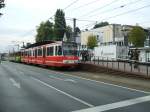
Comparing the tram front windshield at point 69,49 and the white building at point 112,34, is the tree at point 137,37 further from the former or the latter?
the tram front windshield at point 69,49

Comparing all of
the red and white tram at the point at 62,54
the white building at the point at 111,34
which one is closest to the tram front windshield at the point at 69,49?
the red and white tram at the point at 62,54

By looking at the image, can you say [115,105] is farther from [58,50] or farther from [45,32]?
[45,32]

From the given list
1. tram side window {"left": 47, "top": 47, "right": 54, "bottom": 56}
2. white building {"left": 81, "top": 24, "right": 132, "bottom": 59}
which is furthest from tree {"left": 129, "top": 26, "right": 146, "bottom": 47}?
tram side window {"left": 47, "top": 47, "right": 54, "bottom": 56}

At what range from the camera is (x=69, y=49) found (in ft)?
135

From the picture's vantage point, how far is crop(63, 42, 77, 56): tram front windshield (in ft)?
133

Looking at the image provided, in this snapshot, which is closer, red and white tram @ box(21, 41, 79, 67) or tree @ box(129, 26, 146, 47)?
red and white tram @ box(21, 41, 79, 67)

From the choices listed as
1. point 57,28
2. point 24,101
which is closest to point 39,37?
point 57,28

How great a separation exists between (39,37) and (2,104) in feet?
352

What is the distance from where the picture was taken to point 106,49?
60188 mm

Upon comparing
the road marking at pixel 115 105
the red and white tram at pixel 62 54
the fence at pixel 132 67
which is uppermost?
the red and white tram at pixel 62 54

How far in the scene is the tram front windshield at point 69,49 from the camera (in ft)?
133

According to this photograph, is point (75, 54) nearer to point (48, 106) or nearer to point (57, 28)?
point (48, 106)

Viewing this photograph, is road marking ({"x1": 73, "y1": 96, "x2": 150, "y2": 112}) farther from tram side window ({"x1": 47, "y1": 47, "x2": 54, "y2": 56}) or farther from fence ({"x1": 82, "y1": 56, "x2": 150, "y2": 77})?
tram side window ({"x1": 47, "y1": 47, "x2": 54, "y2": 56})

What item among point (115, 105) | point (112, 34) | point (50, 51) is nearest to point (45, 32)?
point (112, 34)
